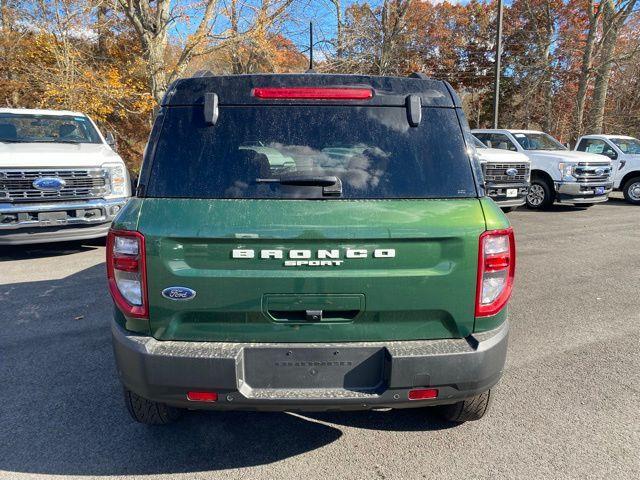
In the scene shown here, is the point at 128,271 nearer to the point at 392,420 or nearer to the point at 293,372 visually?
the point at 293,372

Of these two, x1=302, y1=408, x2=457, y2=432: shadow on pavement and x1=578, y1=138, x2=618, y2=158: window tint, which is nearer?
x1=302, y1=408, x2=457, y2=432: shadow on pavement

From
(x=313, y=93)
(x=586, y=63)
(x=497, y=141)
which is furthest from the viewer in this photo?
(x=586, y=63)

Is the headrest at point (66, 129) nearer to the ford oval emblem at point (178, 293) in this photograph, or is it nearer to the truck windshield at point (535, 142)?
the ford oval emblem at point (178, 293)

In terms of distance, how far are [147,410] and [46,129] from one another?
7317 mm

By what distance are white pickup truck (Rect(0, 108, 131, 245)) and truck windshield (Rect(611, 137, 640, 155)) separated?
47.3 ft

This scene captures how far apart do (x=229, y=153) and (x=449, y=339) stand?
1.44 m

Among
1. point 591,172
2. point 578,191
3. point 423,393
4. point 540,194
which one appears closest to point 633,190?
point 591,172

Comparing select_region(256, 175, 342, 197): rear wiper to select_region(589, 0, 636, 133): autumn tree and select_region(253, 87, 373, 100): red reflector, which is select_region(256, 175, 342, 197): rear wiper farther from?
Answer: select_region(589, 0, 636, 133): autumn tree

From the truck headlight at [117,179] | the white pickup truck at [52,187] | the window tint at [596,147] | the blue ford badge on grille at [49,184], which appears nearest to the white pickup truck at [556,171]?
the window tint at [596,147]

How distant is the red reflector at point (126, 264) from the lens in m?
2.13

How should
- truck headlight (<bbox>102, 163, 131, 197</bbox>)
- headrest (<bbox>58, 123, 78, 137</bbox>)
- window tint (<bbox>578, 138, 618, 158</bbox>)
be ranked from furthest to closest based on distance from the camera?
window tint (<bbox>578, 138, 618, 158</bbox>) < headrest (<bbox>58, 123, 78, 137</bbox>) < truck headlight (<bbox>102, 163, 131, 197</bbox>)

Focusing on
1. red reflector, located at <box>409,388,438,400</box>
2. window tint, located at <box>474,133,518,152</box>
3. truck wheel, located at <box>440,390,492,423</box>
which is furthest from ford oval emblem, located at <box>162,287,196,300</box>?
window tint, located at <box>474,133,518,152</box>

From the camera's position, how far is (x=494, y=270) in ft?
7.27

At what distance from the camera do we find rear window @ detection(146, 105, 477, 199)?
2197 mm
